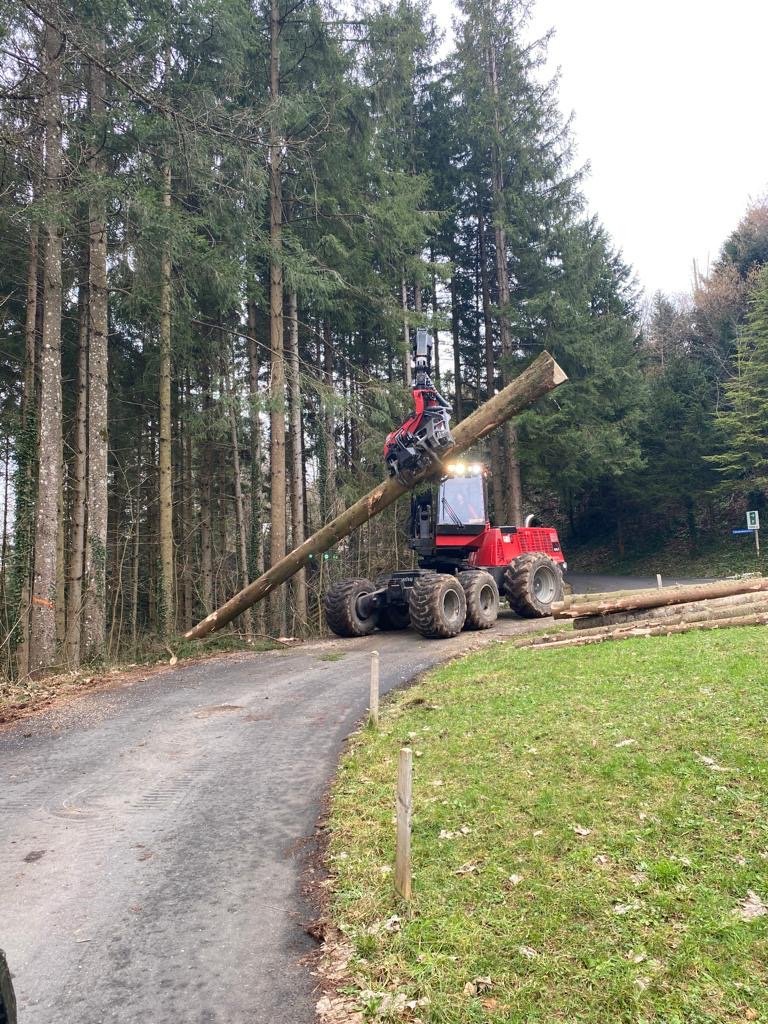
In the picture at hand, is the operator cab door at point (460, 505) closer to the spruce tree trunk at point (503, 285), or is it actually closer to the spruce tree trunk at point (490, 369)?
the spruce tree trunk at point (503, 285)

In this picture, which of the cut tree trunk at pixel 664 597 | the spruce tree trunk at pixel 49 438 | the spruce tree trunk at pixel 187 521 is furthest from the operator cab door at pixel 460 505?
the spruce tree trunk at pixel 187 521

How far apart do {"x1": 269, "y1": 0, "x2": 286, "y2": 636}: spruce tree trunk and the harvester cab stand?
7.68ft

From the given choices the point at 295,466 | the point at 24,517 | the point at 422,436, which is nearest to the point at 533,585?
the point at 422,436

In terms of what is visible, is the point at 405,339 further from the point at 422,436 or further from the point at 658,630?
the point at 658,630

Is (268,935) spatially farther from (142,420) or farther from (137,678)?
(142,420)

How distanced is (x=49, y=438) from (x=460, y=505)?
837cm

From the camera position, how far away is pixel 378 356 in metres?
23.7

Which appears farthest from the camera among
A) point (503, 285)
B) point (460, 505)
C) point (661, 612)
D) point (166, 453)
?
point (503, 285)

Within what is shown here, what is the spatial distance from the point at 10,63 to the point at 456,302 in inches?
805

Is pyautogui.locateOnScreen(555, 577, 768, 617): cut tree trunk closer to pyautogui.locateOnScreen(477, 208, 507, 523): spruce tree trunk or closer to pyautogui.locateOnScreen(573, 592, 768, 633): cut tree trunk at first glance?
pyautogui.locateOnScreen(573, 592, 768, 633): cut tree trunk

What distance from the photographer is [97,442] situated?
12.7 m

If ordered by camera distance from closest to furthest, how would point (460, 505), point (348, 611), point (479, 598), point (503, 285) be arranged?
point (479, 598), point (348, 611), point (460, 505), point (503, 285)

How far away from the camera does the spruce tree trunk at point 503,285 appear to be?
24.5 metres

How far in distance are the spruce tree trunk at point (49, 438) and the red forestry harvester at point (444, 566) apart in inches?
217
